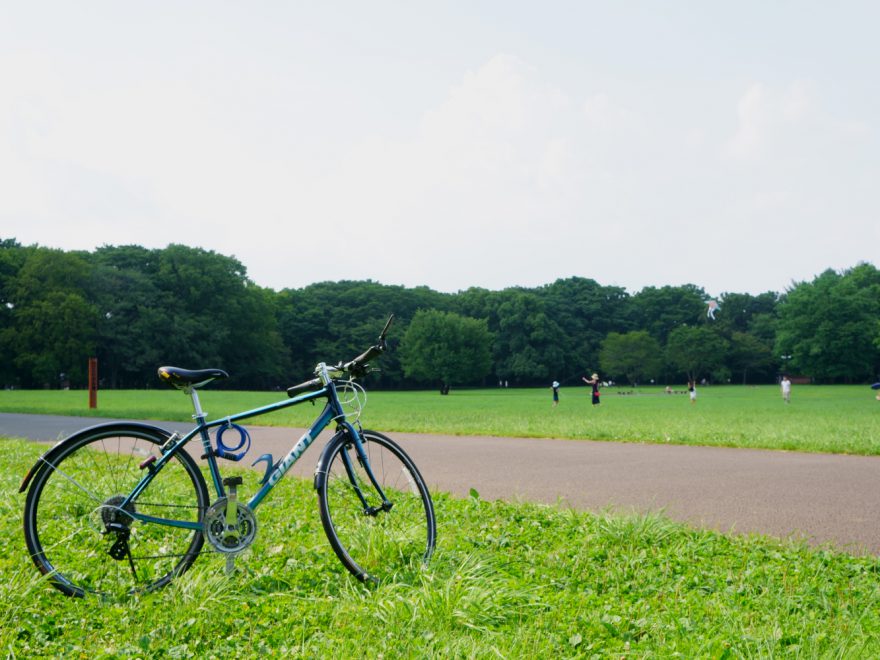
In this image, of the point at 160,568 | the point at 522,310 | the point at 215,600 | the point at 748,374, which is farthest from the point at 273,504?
the point at 748,374

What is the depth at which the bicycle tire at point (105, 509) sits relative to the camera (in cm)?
361

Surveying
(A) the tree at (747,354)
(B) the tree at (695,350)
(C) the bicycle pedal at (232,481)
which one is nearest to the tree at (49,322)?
(C) the bicycle pedal at (232,481)

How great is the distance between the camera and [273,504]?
6027 mm

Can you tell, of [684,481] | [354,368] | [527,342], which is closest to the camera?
[354,368]

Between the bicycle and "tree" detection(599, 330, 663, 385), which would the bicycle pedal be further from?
"tree" detection(599, 330, 663, 385)

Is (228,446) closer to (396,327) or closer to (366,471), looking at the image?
(366,471)

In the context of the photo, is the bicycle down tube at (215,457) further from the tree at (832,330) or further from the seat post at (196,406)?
the tree at (832,330)

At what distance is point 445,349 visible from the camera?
73.0m

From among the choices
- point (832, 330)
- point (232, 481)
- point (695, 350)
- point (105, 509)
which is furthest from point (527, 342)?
point (105, 509)

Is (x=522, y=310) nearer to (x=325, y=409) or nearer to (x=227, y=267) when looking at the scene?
(x=227, y=267)

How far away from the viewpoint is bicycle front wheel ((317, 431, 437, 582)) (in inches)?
158

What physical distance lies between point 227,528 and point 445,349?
69.2m

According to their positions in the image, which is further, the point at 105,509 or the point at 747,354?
the point at 747,354

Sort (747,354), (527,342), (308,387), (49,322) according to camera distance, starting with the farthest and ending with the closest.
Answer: (747,354), (527,342), (49,322), (308,387)
